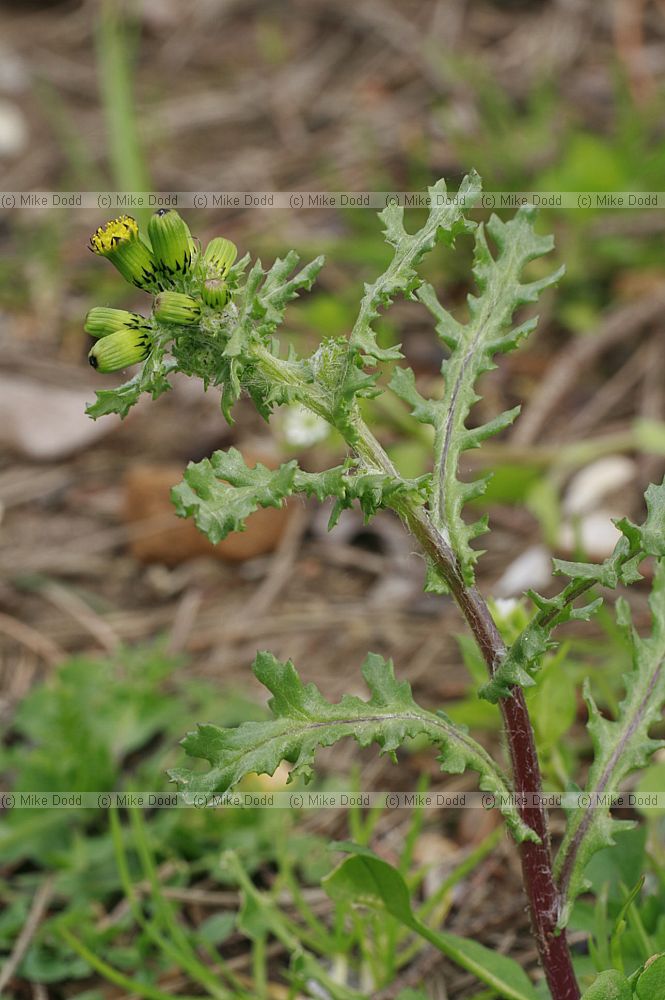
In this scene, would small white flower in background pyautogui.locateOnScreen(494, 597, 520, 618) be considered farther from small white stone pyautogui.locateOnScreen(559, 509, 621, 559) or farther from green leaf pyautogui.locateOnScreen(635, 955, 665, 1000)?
small white stone pyautogui.locateOnScreen(559, 509, 621, 559)

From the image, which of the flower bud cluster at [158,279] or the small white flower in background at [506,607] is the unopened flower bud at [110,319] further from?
the small white flower in background at [506,607]

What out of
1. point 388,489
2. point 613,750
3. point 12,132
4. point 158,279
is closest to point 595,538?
point 613,750

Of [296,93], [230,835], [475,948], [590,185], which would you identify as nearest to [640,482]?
[590,185]

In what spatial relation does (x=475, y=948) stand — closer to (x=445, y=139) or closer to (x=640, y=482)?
(x=640, y=482)

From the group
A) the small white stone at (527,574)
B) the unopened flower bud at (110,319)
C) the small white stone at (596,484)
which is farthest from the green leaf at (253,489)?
the small white stone at (596,484)

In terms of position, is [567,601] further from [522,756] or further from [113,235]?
[113,235]

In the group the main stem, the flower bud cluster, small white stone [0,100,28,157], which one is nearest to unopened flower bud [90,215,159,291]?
the flower bud cluster

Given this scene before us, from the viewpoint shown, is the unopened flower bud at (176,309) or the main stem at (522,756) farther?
the main stem at (522,756)
